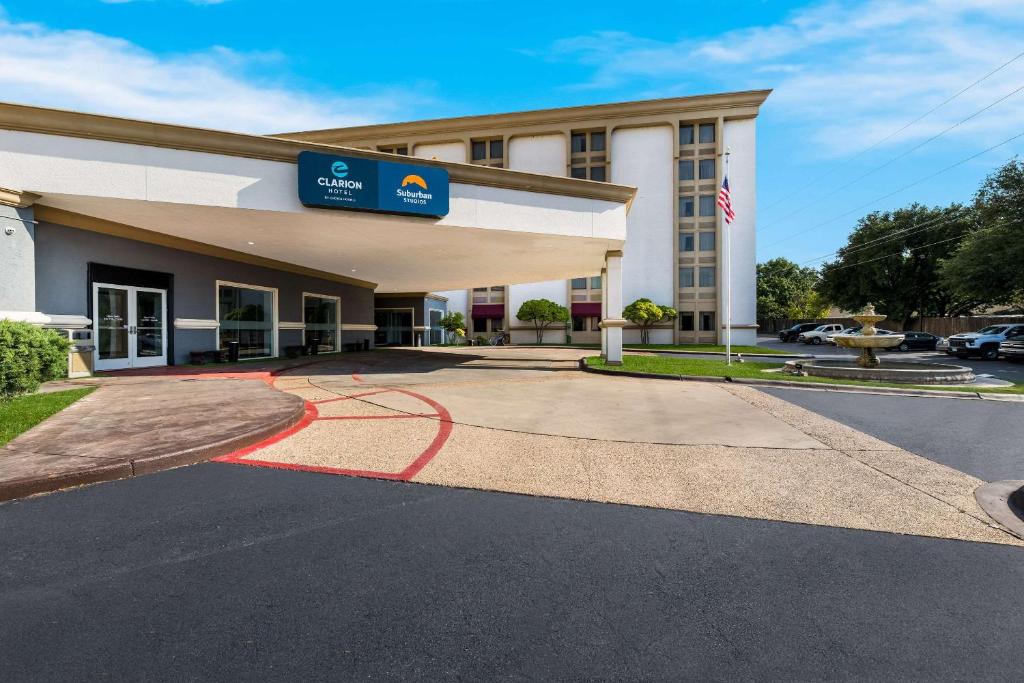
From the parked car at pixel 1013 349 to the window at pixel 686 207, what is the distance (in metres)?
24.8

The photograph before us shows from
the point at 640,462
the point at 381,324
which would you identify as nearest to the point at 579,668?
the point at 640,462

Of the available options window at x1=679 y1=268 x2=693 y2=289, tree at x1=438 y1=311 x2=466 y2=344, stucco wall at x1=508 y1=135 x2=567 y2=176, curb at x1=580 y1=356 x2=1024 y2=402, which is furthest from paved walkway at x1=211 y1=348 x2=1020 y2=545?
stucco wall at x1=508 y1=135 x2=567 y2=176

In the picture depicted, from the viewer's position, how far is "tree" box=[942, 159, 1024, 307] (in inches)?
923

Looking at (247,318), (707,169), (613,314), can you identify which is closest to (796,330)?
(707,169)

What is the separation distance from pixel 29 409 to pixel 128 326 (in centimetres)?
817

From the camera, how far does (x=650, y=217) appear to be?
144 ft

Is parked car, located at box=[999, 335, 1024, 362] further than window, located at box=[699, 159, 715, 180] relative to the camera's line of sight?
No

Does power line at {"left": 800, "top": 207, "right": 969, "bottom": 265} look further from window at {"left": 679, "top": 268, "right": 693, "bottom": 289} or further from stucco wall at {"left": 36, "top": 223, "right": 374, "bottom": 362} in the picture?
stucco wall at {"left": 36, "top": 223, "right": 374, "bottom": 362}

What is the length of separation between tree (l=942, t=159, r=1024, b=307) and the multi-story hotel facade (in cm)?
1557

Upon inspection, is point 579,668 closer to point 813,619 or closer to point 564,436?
point 813,619

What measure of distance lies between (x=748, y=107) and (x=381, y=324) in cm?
3583

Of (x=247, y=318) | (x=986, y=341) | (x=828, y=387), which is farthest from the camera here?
(x=986, y=341)

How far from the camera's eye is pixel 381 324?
1501 inches

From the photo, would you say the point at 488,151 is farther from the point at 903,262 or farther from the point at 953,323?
the point at 953,323
